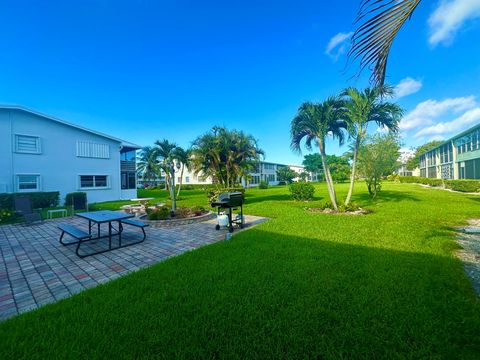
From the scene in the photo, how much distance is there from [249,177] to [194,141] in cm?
485

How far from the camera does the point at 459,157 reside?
2506 centimetres

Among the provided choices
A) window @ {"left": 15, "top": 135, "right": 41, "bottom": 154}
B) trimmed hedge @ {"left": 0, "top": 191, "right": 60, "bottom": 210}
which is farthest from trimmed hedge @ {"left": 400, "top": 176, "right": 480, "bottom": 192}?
window @ {"left": 15, "top": 135, "right": 41, "bottom": 154}

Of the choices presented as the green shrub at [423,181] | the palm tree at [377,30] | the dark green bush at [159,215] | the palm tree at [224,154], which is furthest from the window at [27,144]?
the green shrub at [423,181]

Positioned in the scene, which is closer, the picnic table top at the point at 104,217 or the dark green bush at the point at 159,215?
the picnic table top at the point at 104,217

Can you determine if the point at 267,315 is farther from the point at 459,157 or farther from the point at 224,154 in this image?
the point at 459,157

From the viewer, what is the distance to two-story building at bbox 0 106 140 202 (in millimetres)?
14055

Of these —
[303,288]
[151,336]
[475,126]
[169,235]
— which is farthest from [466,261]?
[475,126]

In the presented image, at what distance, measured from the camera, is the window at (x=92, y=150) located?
17312mm

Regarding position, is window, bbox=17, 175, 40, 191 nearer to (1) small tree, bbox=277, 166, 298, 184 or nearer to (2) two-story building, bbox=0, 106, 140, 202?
(2) two-story building, bbox=0, 106, 140, 202

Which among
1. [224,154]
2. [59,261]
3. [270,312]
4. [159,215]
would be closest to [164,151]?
[224,154]

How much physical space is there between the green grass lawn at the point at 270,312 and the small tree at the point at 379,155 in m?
10.9

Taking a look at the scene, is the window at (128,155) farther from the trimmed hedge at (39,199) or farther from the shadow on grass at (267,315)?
the shadow on grass at (267,315)

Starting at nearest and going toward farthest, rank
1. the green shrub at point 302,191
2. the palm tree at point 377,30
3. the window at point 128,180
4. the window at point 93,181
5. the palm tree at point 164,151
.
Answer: the palm tree at point 377,30 < the palm tree at point 164,151 < the green shrub at point 302,191 < the window at point 93,181 < the window at point 128,180

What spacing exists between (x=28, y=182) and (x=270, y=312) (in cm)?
2035
